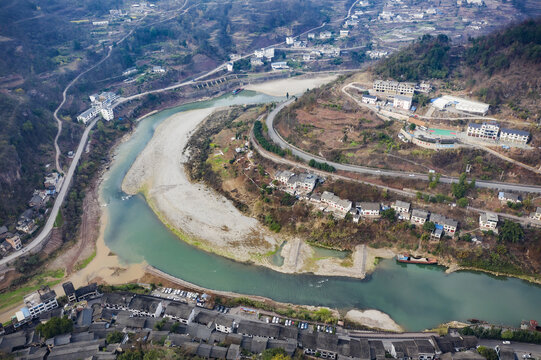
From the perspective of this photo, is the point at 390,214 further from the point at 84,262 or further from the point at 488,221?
the point at 84,262

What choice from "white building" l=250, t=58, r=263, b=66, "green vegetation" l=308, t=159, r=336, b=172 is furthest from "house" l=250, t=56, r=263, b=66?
"green vegetation" l=308, t=159, r=336, b=172

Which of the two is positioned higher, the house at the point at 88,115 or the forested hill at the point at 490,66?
the forested hill at the point at 490,66

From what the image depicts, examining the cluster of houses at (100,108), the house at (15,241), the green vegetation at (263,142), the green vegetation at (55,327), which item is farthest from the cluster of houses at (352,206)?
the cluster of houses at (100,108)

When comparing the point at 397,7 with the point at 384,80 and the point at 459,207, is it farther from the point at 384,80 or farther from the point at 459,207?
the point at 459,207

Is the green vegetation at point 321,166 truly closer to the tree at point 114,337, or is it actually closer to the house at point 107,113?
the tree at point 114,337

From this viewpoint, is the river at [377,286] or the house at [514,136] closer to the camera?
the river at [377,286]

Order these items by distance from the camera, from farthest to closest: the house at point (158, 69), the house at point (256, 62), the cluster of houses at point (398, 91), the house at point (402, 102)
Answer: the house at point (256, 62), the house at point (158, 69), the cluster of houses at point (398, 91), the house at point (402, 102)

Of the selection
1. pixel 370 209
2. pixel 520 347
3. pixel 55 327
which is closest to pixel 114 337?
pixel 55 327

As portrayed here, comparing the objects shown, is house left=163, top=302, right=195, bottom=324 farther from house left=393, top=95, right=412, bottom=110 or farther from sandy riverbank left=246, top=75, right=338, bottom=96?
sandy riverbank left=246, top=75, right=338, bottom=96
